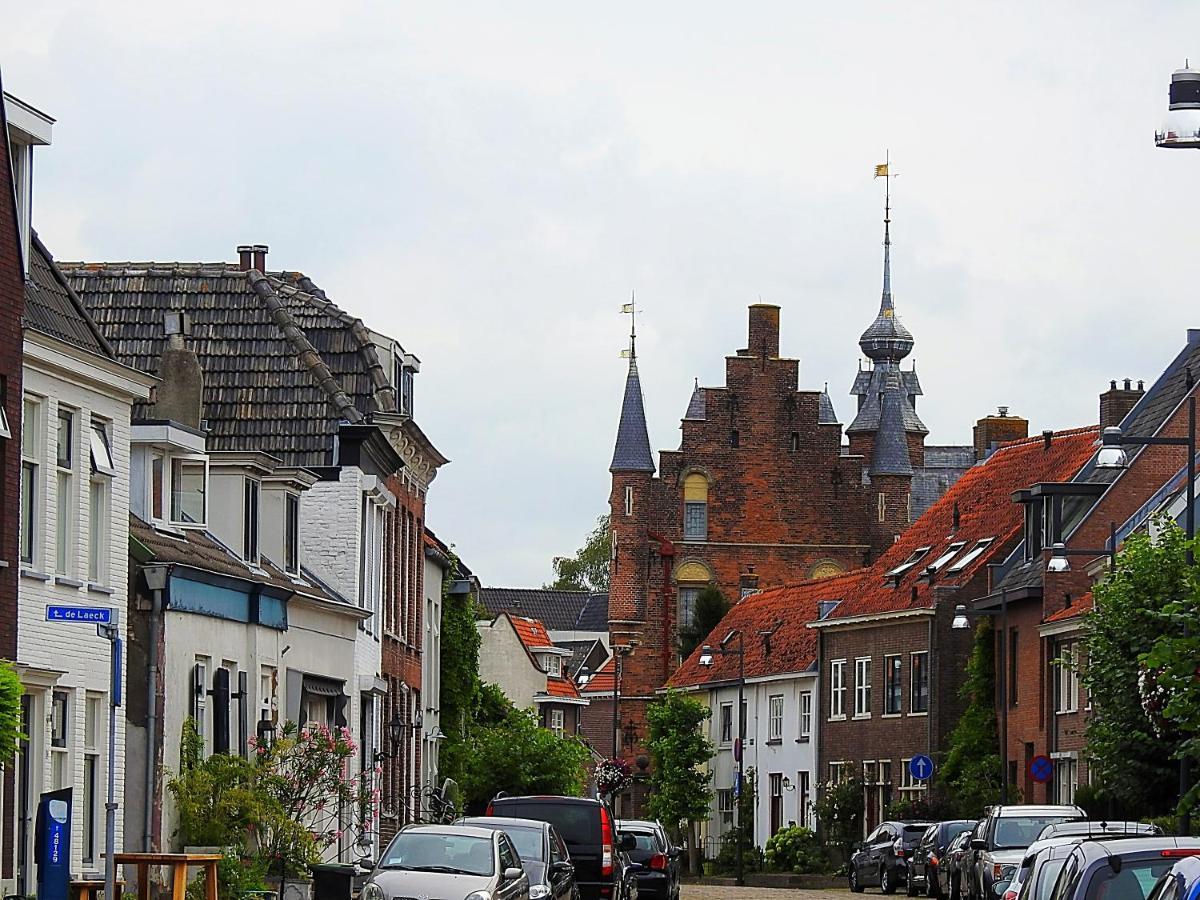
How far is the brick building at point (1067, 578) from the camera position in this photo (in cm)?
5856

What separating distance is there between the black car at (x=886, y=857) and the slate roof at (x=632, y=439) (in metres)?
52.3

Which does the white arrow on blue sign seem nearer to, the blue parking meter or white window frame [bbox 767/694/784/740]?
the blue parking meter

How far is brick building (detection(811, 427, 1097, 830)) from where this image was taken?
2729 inches

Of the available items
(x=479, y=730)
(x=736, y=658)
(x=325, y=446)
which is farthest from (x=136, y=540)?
(x=736, y=658)

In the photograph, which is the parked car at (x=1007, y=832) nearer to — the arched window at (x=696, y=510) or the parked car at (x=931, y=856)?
the parked car at (x=931, y=856)

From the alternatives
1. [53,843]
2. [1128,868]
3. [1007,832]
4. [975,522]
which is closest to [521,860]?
[53,843]

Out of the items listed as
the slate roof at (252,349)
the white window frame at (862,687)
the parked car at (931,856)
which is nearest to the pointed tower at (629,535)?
the white window frame at (862,687)

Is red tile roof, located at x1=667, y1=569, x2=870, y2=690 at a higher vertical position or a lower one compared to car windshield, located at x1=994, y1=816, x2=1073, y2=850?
higher

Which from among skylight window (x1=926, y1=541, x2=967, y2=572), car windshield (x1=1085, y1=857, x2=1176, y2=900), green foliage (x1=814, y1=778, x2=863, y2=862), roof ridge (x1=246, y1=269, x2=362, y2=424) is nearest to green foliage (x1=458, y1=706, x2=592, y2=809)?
green foliage (x1=814, y1=778, x2=863, y2=862)

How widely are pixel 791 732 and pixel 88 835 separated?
177ft

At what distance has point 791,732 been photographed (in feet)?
267

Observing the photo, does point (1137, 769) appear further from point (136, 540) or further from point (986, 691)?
point (986, 691)

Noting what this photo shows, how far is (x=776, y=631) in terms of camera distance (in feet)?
283

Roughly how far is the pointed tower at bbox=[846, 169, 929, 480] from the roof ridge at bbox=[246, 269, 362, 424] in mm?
65854
